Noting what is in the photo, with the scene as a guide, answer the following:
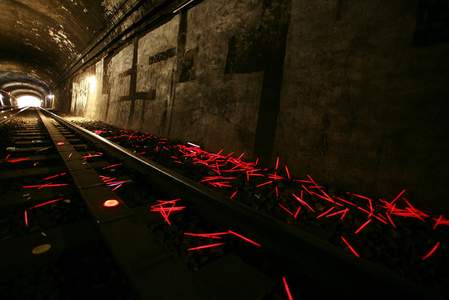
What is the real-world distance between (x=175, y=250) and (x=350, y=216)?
154 centimetres

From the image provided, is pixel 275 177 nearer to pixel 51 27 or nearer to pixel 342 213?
pixel 342 213

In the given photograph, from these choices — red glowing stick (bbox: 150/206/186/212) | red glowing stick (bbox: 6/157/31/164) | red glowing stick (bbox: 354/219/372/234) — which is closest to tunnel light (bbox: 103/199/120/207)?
red glowing stick (bbox: 150/206/186/212)

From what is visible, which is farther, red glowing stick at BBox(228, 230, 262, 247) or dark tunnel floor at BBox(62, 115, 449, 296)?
dark tunnel floor at BBox(62, 115, 449, 296)

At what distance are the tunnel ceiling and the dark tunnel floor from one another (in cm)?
787

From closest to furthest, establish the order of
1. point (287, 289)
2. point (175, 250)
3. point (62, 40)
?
point (287, 289) < point (175, 250) < point (62, 40)

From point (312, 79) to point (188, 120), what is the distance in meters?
2.82

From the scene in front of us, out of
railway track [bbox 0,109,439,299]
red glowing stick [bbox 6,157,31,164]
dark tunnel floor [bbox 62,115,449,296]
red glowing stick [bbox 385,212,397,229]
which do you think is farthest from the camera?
red glowing stick [bbox 6,157,31,164]

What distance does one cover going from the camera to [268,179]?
9.34ft

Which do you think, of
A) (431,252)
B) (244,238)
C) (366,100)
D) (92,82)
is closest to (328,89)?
(366,100)

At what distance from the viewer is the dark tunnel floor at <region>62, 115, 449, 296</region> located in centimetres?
146

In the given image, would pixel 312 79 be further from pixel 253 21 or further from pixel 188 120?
pixel 188 120

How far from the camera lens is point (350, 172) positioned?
2549 mm

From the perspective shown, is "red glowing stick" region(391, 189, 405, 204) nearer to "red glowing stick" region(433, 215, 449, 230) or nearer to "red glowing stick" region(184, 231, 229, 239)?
"red glowing stick" region(433, 215, 449, 230)

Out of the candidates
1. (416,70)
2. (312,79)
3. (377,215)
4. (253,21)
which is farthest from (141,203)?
(253,21)
